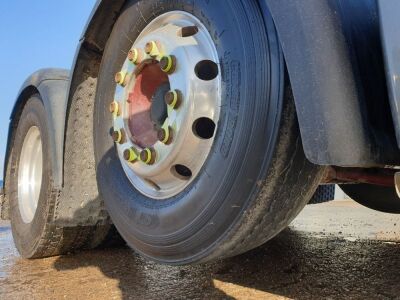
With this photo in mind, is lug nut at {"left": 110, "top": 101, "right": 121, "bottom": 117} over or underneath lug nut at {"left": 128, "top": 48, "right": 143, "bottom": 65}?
underneath

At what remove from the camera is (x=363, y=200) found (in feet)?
8.17

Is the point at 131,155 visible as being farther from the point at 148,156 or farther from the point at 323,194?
the point at 323,194

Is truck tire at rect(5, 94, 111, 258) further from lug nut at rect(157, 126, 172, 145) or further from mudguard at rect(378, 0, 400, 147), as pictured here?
mudguard at rect(378, 0, 400, 147)

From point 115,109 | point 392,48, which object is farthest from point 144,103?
point 392,48

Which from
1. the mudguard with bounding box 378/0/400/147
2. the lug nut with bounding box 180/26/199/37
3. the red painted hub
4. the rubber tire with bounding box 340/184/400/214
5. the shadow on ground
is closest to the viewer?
the mudguard with bounding box 378/0/400/147

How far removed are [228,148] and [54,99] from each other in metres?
1.38

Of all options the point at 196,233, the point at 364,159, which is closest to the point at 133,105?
the point at 196,233

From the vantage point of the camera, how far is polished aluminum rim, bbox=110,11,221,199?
4.39 ft

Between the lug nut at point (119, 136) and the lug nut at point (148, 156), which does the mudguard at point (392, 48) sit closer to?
the lug nut at point (148, 156)

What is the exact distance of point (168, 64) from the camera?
1420 mm

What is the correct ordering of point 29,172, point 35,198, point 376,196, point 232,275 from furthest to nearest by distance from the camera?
point 29,172
point 35,198
point 376,196
point 232,275

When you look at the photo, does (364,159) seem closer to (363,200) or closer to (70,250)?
(363,200)

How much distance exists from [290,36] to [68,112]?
49.1 inches

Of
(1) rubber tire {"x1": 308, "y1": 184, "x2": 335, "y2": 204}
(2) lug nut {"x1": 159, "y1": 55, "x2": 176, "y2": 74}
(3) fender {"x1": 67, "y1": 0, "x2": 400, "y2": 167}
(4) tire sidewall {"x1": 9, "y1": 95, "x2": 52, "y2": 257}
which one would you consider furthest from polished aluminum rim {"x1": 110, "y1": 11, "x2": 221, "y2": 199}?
(1) rubber tire {"x1": 308, "y1": 184, "x2": 335, "y2": 204}
